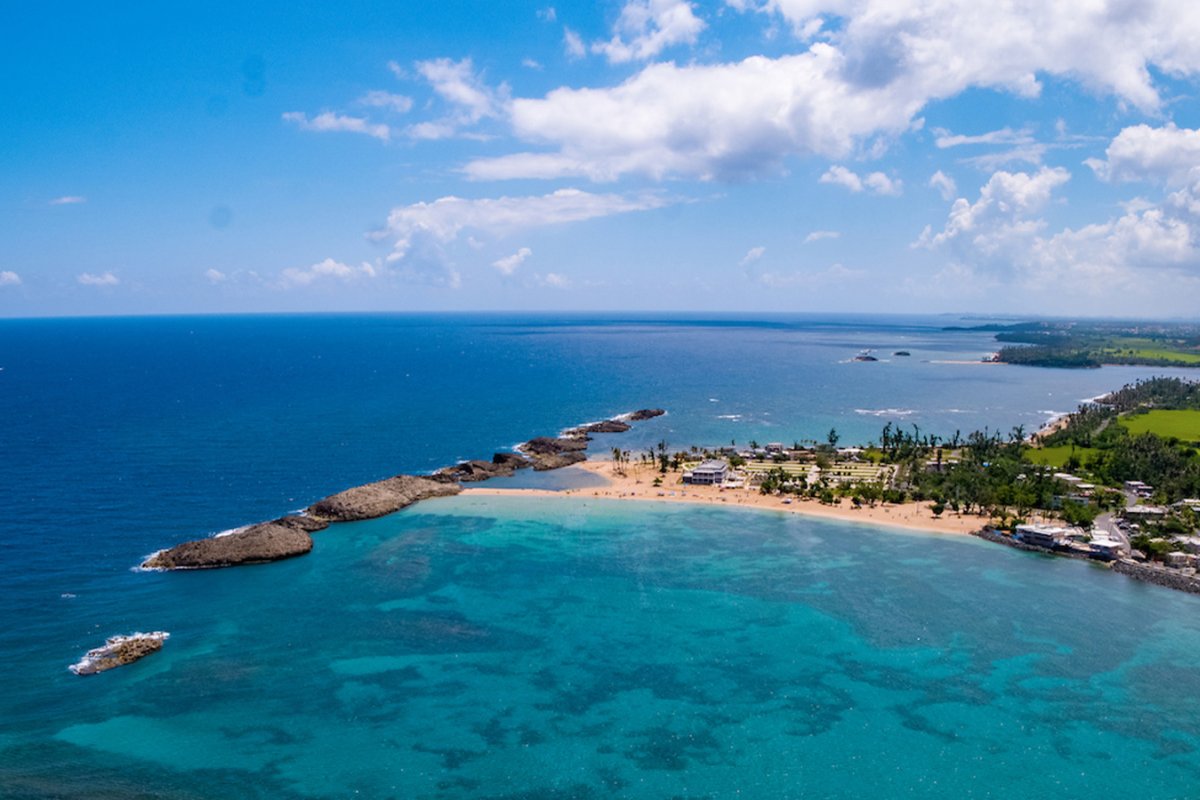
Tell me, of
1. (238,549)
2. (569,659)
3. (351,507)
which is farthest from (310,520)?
(569,659)

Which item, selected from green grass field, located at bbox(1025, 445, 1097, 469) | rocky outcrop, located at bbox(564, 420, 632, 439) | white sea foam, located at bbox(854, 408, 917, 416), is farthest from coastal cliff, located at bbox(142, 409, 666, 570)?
green grass field, located at bbox(1025, 445, 1097, 469)

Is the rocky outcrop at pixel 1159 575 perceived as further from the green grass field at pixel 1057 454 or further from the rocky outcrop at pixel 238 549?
the rocky outcrop at pixel 238 549

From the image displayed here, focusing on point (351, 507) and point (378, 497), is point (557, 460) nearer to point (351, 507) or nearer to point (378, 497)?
point (378, 497)

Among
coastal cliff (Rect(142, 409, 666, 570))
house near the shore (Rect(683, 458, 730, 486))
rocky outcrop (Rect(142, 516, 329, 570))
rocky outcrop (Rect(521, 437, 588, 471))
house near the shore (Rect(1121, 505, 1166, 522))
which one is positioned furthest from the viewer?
rocky outcrop (Rect(521, 437, 588, 471))

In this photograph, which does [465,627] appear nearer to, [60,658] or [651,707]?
[651,707]

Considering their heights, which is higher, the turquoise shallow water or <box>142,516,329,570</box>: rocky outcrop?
<box>142,516,329,570</box>: rocky outcrop

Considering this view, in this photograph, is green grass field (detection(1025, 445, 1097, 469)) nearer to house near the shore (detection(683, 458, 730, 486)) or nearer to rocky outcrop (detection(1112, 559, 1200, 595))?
rocky outcrop (detection(1112, 559, 1200, 595))

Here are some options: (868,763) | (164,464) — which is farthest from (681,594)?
(164,464)
